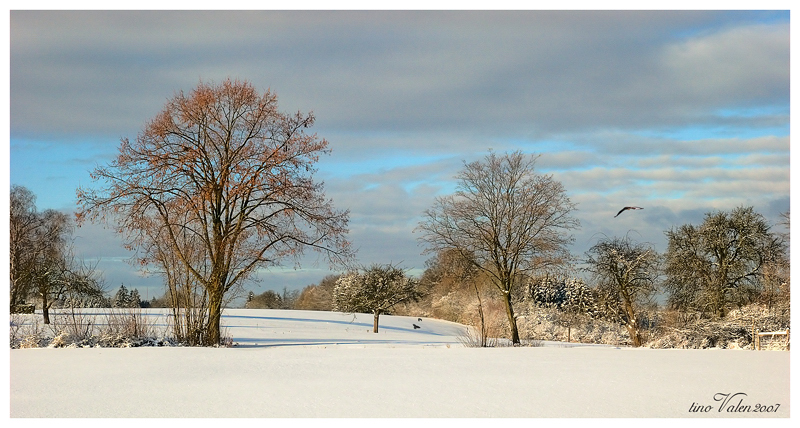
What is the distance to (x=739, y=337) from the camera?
18641 mm

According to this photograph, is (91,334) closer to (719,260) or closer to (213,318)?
(213,318)

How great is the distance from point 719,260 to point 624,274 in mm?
5603

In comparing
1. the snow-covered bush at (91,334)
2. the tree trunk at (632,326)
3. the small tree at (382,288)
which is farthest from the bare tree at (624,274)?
the snow-covered bush at (91,334)

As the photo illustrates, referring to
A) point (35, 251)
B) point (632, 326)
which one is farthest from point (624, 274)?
point (35, 251)

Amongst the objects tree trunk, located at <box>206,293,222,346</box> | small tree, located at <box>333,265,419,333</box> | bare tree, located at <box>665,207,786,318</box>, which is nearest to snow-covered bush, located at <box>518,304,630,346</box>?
bare tree, located at <box>665,207,786,318</box>

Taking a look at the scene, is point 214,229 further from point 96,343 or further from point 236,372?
point 236,372

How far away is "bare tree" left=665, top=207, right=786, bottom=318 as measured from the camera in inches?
964

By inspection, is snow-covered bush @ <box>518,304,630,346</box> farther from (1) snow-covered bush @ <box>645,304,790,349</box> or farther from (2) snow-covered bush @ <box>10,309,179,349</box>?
(2) snow-covered bush @ <box>10,309,179,349</box>

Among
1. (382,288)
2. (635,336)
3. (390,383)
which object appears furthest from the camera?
(382,288)

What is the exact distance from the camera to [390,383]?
305 inches

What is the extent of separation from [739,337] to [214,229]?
15.5 m

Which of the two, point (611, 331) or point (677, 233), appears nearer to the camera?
point (677, 233)

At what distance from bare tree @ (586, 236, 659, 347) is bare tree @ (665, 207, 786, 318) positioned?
2.86 m
